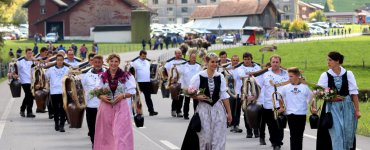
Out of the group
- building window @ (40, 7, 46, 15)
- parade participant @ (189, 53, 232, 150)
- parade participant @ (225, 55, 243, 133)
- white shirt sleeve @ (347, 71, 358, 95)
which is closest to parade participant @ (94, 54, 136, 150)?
parade participant @ (189, 53, 232, 150)

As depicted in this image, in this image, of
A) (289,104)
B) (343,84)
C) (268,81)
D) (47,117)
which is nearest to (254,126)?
(268,81)

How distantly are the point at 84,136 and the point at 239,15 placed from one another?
399 feet

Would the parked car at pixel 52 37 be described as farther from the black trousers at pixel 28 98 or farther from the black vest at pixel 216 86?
the black vest at pixel 216 86

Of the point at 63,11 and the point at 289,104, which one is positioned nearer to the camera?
the point at 289,104

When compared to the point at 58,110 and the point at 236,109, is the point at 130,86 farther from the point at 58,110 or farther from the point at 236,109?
the point at 58,110

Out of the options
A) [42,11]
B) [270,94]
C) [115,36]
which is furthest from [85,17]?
[270,94]

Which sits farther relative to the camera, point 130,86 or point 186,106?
point 186,106

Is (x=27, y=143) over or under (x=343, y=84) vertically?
under

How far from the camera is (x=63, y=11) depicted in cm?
11619

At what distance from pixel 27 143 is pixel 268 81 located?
4.54m

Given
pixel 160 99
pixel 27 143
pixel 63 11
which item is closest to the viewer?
pixel 27 143

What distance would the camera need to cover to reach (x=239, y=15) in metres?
139

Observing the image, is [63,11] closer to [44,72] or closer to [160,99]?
[160,99]

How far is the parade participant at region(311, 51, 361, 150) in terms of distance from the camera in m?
13.1
